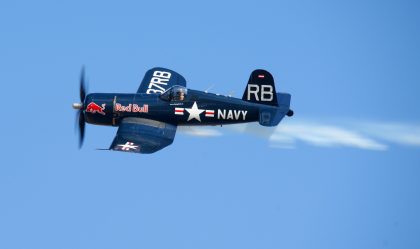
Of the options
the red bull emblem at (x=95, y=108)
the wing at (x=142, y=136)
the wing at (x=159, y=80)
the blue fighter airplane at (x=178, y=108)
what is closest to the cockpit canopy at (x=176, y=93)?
the blue fighter airplane at (x=178, y=108)

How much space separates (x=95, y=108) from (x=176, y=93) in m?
3.22

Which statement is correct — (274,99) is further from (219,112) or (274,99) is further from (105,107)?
(105,107)

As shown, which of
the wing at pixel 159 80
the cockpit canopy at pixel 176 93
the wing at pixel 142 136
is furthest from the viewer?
the wing at pixel 159 80

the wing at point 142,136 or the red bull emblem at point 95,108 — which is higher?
the red bull emblem at point 95,108

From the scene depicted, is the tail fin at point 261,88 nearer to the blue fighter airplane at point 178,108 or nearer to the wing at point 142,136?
the blue fighter airplane at point 178,108

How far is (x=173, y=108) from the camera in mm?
50969

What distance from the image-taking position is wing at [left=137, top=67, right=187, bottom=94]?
5406 centimetres

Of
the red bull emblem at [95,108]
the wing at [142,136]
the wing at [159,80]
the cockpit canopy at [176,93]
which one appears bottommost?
the wing at [142,136]

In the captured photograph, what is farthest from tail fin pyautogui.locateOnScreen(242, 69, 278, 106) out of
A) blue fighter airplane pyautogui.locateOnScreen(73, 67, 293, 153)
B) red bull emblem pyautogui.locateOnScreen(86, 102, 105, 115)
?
red bull emblem pyautogui.locateOnScreen(86, 102, 105, 115)

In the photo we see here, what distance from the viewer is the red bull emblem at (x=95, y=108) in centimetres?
5119

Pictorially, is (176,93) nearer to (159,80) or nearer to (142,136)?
(142,136)

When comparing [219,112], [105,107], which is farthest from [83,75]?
[219,112]

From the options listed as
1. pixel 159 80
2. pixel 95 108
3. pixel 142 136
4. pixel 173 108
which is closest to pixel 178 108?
pixel 173 108

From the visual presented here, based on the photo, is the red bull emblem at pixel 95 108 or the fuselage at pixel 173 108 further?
the red bull emblem at pixel 95 108
